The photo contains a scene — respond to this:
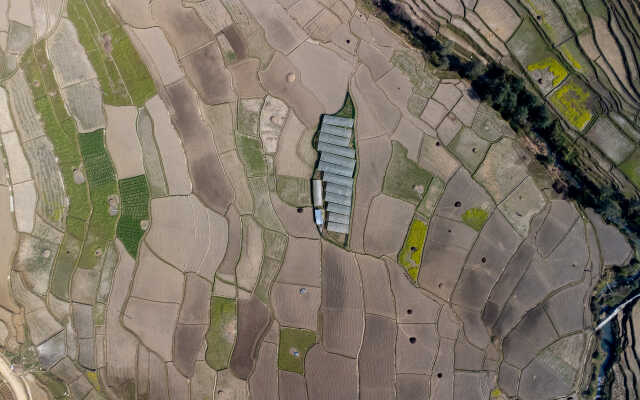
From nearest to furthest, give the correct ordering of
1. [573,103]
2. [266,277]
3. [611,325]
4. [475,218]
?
[266,277] → [475,218] → [573,103] → [611,325]

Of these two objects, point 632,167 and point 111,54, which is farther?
point 632,167

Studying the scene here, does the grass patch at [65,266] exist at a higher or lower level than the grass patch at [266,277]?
lower

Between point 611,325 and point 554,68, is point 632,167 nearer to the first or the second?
point 554,68

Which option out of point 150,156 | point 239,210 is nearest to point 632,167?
point 239,210

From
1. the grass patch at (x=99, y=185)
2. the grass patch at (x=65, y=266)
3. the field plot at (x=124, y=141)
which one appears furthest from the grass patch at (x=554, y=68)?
the grass patch at (x=65, y=266)

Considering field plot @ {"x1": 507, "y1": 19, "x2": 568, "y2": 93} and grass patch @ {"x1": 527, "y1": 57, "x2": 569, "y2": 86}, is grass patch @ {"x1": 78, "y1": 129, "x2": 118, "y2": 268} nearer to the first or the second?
field plot @ {"x1": 507, "y1": 19, "x2": 568, "y2": 93}

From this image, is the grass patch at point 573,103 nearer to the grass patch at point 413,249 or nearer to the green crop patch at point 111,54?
the grass patch at point 413,249

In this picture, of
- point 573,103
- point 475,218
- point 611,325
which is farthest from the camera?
point 611,325

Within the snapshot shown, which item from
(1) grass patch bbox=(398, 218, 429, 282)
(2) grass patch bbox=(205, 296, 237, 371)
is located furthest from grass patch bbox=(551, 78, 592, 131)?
(2) grass patch bbox=(205, 296, 237, 371)
